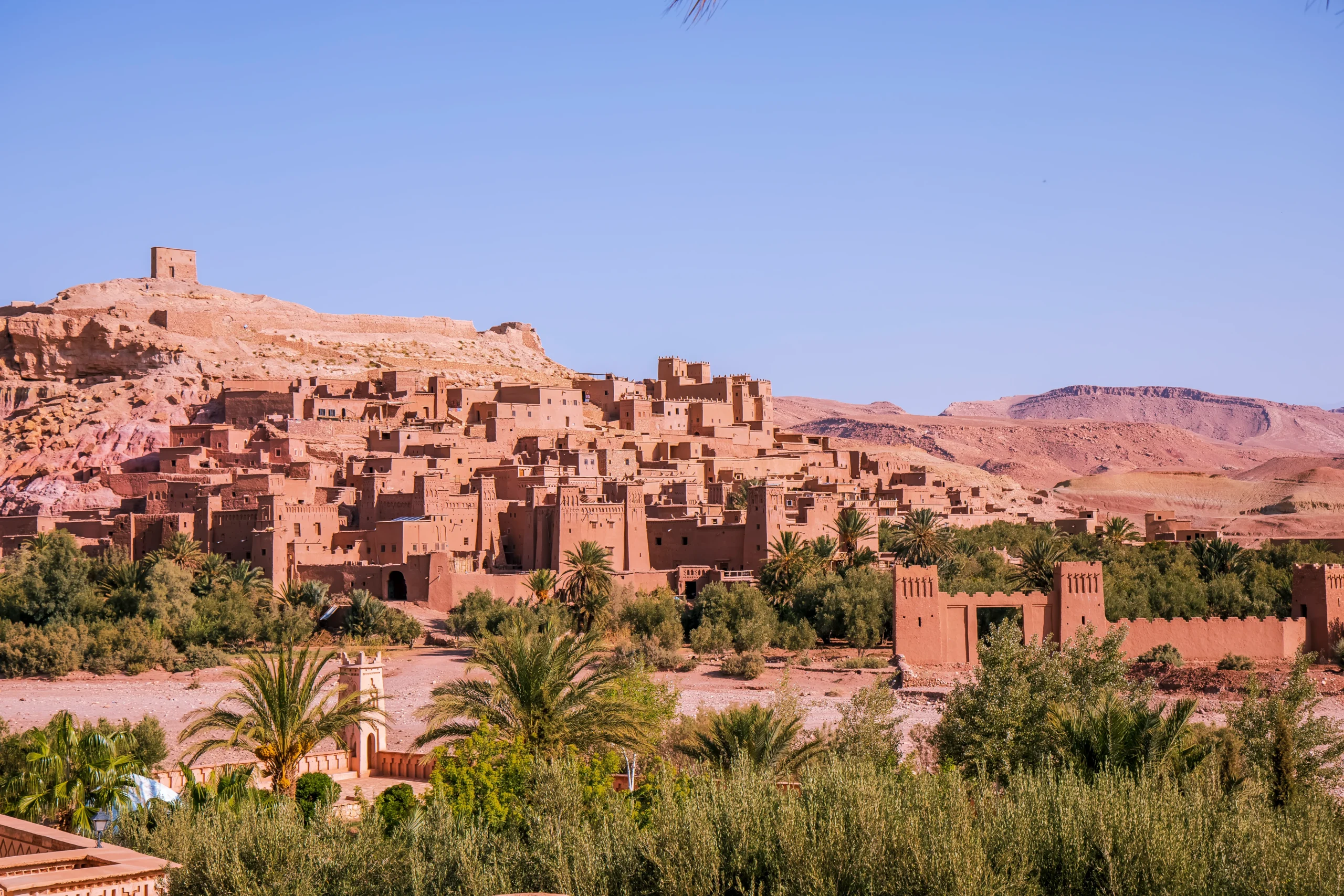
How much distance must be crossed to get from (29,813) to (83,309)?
42.5 metres

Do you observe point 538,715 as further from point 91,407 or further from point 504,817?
point 91,407

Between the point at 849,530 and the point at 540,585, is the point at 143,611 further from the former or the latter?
the point at 849,530

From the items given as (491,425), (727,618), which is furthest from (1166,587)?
(491,425)

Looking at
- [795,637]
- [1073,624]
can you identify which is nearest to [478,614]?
[795,637]

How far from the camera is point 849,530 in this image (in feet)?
127

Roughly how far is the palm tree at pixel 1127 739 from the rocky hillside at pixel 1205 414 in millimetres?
141847

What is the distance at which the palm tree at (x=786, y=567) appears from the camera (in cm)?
3528

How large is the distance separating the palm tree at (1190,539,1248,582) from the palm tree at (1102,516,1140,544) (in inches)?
149

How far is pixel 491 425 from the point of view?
4666 centimetres

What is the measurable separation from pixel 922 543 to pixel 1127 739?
24.3m

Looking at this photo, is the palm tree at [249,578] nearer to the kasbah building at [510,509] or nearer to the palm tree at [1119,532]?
the kasbah building at [510,509]

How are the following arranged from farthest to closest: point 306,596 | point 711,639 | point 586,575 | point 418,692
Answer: point 586,575 → point 306,596 → point 711,639 → point 418,692

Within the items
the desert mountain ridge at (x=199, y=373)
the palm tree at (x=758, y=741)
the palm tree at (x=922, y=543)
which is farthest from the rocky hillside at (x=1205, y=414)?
the palm tree at (x=758, y=741)

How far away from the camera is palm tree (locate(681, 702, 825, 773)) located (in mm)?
15602
